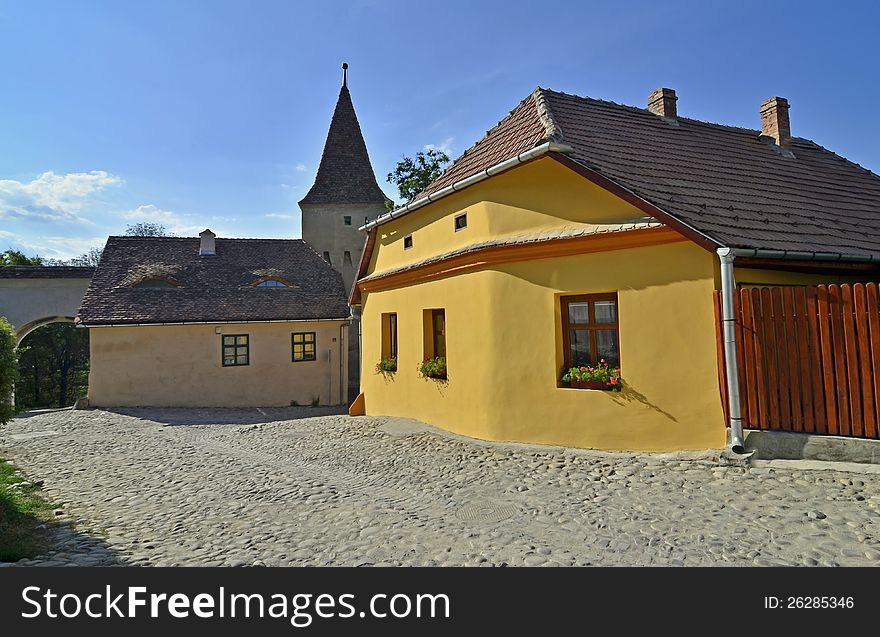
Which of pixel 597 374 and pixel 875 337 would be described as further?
pixel 597 374

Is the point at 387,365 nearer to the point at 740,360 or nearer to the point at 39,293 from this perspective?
the point at 740,360

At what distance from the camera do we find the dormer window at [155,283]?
2064 cm

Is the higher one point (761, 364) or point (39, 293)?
point (39, 293)

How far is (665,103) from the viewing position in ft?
40.6

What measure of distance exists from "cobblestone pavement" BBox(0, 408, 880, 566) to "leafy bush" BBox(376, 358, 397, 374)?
3.23 m

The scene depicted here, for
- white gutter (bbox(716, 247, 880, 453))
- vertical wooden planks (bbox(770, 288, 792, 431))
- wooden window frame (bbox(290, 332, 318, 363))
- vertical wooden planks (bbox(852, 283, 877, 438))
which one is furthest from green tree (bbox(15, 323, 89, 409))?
vertical wooden planks (bbox(852, 283, 877, 438))

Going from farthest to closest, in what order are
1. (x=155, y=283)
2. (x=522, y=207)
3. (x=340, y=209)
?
(x=340, y=209), (x=155, y=283), (x=522, y=207)

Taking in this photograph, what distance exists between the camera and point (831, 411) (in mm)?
6359

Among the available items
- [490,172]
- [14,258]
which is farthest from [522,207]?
[14,258]

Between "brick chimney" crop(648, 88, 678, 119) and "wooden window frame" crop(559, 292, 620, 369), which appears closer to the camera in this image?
"wooden window frame" crop(559, 292, 620, 369)

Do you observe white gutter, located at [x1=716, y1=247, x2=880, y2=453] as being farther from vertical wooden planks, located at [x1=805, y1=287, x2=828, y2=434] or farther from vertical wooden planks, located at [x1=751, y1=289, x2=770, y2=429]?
vertical wooden planks, located at [x1=805, y1=287, x2=828, y2=434]

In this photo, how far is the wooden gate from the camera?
20.2 ft

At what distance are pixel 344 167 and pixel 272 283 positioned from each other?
9.24 metres
